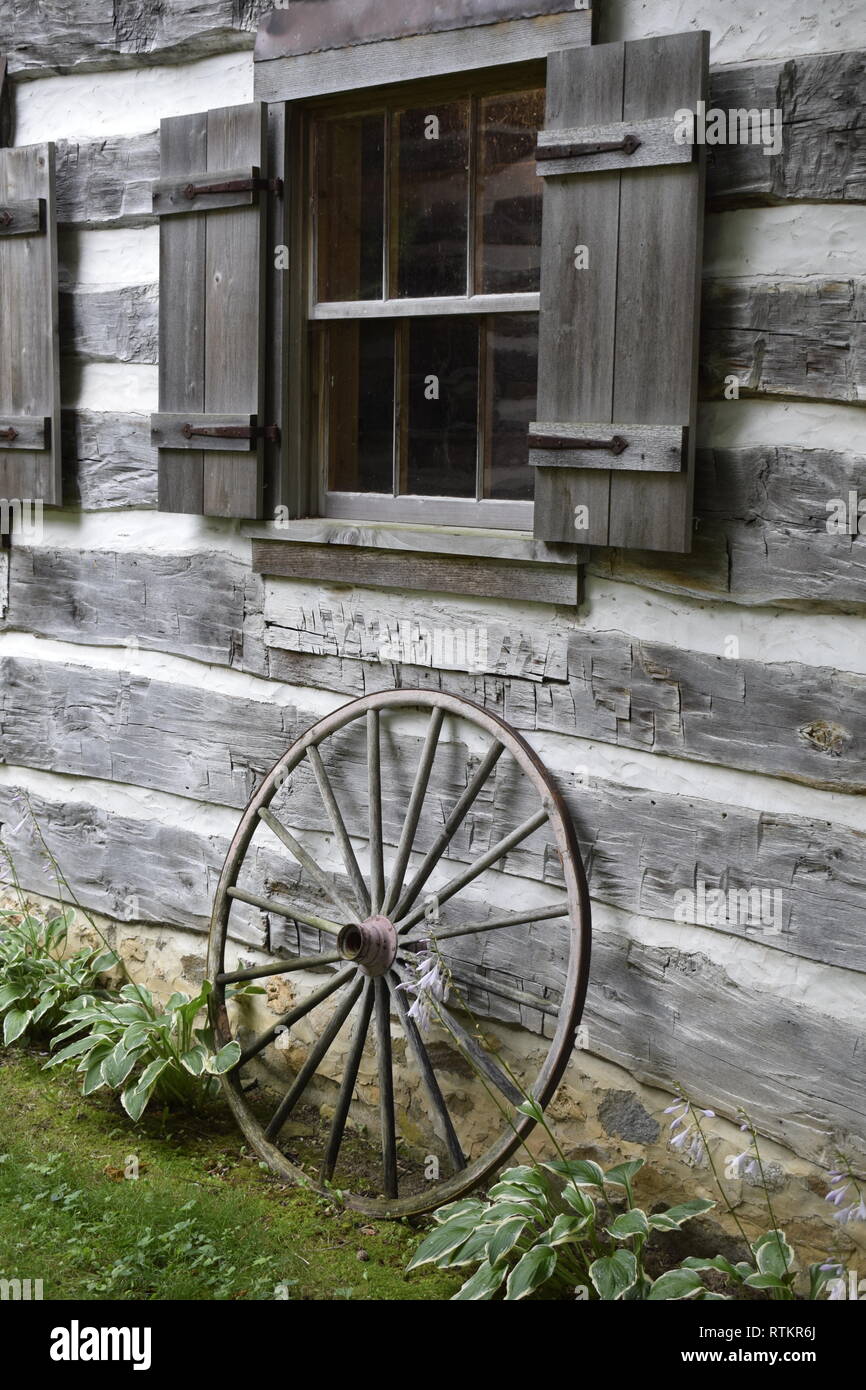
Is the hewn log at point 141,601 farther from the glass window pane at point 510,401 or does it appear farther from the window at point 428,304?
the glass window pane at point 510,401

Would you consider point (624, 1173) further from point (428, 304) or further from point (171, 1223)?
point (428, 304)

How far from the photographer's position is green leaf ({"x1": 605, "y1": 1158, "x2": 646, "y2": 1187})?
3129mm

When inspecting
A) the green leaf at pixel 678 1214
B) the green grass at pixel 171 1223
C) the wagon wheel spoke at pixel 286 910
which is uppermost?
the wagon wheel spoke at pixel 286 910

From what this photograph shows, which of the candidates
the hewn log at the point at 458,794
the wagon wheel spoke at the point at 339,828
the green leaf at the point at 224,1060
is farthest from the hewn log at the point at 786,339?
the green leaf at the point at 224,1060

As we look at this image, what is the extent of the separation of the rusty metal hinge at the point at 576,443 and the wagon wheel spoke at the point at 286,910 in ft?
4.55

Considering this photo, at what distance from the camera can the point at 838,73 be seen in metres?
2.89

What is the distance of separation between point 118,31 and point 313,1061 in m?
3.20

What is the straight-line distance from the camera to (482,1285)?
300cm

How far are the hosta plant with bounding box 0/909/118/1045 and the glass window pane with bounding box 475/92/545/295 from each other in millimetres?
2545

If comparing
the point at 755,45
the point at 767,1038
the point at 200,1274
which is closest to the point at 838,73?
the point at 755,45

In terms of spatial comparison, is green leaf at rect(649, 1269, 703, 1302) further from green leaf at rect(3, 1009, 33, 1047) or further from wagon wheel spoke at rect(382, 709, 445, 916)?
green leaf at rect(3, 1009, 33, 1047)

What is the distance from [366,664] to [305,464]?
0.64 m

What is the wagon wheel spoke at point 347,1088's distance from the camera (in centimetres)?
364

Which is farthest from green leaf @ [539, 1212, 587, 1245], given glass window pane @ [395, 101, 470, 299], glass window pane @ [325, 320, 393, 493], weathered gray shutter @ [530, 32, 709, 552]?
glass window pane @ [395, 101, 470, 299]
